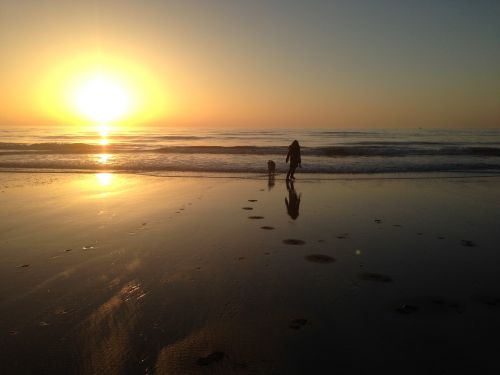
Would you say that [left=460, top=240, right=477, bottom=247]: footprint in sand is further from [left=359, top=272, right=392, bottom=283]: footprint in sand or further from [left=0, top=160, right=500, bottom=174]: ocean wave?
[left=0, top=160, right=500, bottom=174]: ocean wave

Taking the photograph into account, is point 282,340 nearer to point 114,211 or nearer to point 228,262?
point 228,262

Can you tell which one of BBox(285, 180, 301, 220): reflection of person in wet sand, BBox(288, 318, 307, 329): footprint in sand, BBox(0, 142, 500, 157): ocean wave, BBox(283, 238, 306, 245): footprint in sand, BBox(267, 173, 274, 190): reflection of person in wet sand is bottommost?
BBox(288, 318, 307, 329): footprint in sand

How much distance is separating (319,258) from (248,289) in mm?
1845

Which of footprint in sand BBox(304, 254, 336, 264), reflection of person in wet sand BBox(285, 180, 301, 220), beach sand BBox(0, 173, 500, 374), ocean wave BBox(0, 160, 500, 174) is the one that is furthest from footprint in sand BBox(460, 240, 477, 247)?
ocean wave BBox(0, 160, 500, 174)

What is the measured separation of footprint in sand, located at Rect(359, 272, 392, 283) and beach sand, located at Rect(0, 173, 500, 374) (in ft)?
0.14

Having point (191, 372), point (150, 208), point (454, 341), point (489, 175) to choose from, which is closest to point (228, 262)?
point (191, 372)

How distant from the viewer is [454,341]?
3.88 metres

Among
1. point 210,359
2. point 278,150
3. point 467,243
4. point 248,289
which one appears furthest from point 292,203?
point 278,150

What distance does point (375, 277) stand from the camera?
560 centimetres

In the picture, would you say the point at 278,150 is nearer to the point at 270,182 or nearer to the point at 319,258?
the point at 270,182

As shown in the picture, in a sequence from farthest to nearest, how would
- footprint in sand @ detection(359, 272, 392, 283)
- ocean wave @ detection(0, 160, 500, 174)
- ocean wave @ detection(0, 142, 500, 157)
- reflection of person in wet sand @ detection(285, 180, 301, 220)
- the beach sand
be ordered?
ocean wave @ detection(0, 142, 500, 157) < ocean wave @ detection(0, 160, 500, 174) < reflection of person in wet sand @ detection(285, 180, 301, 220) < footprint in sand @ detection(359, 272, 392, 283) < the beach sand

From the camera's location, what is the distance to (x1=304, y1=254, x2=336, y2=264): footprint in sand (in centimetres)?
629

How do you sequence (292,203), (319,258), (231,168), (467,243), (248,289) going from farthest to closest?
(231,168) < (292,203) < (467,243) < (319,258) < (248,289)

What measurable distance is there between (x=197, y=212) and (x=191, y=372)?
6749mm
